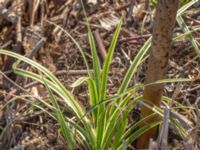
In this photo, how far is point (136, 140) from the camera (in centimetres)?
138

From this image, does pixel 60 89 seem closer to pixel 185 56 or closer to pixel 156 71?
pixel 156 71

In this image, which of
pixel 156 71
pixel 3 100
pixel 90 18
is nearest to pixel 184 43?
pixel 90 18

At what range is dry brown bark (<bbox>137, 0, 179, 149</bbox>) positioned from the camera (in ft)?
3.52

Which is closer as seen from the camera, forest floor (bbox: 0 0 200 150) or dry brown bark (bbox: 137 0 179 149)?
dry brown bark (bbox: 137 0 179 149)

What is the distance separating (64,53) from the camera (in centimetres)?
171

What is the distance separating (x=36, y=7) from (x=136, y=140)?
0.76 meters

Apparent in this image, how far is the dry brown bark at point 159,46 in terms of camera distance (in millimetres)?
1074

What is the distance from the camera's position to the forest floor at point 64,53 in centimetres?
147

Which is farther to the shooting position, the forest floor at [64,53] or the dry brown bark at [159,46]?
the forest floor at [64,53]

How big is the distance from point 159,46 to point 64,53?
2.11 ft

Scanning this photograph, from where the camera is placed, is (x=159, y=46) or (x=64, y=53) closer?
(x=159, y=46)

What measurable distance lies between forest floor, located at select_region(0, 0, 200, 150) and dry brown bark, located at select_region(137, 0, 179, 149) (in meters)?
0.15

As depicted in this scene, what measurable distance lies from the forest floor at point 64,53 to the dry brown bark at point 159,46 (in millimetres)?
148

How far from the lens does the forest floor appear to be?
147 centimetres
